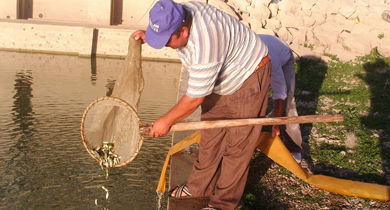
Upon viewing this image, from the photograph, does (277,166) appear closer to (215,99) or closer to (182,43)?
(215,99)

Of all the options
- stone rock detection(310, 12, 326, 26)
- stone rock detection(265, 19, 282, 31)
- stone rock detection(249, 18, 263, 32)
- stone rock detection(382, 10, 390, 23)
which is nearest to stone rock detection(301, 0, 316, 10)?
stone rock detection(310, 12, 326, 26)

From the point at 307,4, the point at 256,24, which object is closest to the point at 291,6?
the point at 307,4

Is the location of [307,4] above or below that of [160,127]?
above

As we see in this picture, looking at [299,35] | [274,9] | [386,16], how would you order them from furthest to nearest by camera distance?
[274,9]
[386,16]
[299,35]

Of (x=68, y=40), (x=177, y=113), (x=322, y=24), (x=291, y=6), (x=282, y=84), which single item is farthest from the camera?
(x=291, y=6)

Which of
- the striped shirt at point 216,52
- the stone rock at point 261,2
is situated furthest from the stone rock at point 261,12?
the striped shirt at point 216,52

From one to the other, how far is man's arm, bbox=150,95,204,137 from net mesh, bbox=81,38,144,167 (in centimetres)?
40

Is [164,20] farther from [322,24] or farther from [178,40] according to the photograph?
[322,24]

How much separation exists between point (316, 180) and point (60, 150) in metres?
3.58

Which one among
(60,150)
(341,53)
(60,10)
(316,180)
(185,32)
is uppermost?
(185,32)

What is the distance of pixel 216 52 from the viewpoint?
2.60 meters

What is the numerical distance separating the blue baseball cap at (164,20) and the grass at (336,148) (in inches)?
69.1

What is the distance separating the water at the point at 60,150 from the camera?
4312 mm

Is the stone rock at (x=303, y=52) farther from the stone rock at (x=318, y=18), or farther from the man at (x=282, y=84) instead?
the man at (x=282, y=84)
